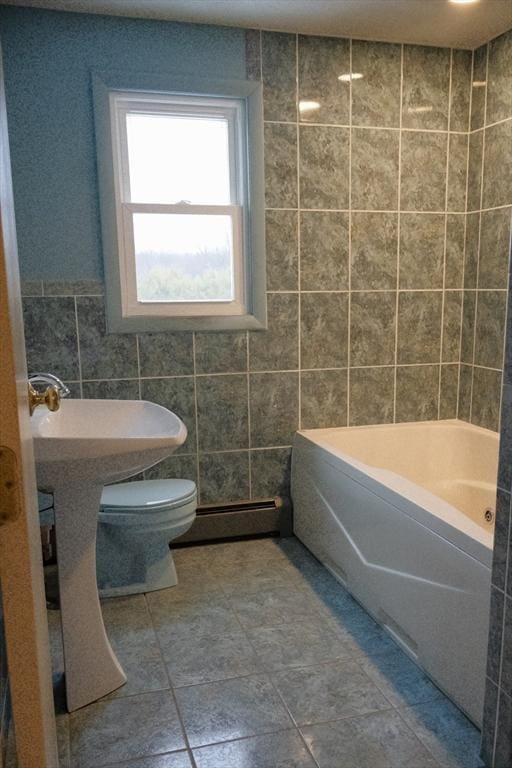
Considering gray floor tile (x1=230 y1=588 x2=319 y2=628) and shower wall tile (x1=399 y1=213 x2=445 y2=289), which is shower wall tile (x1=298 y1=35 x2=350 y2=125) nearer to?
shower wall tile (x1=399 y1=213 x2=445 y2=289)

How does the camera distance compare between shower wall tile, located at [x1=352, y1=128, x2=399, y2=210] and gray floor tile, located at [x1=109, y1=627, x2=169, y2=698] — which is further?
shower wall tile, located at [x1=352, y1=128, x2=399, y2=210]

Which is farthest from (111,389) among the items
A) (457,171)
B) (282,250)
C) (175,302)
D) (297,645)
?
(457,171)

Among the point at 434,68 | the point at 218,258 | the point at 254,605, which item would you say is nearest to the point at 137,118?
the point at 218,258

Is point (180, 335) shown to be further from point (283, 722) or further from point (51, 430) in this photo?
point (283, 722)

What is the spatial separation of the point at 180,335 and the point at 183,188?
71 centimetres

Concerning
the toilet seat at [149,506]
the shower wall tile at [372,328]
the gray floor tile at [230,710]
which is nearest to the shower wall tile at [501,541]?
the gray floor tile at [230,710]

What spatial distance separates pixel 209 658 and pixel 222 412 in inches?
47.9

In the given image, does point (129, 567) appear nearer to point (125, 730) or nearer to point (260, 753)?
point (125, 730)

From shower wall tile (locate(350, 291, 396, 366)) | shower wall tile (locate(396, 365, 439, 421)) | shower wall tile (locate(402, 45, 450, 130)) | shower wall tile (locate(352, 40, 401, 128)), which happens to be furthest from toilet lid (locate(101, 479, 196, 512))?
shower wall tile (locate(402, 45, 450, 130))

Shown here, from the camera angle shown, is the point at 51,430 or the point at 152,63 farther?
the point at 152,63

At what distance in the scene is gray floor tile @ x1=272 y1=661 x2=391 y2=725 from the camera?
1769mm

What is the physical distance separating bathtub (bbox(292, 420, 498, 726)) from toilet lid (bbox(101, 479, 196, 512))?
651 millimetres

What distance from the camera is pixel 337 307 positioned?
9.95ft

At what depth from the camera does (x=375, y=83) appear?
2.90 metres
